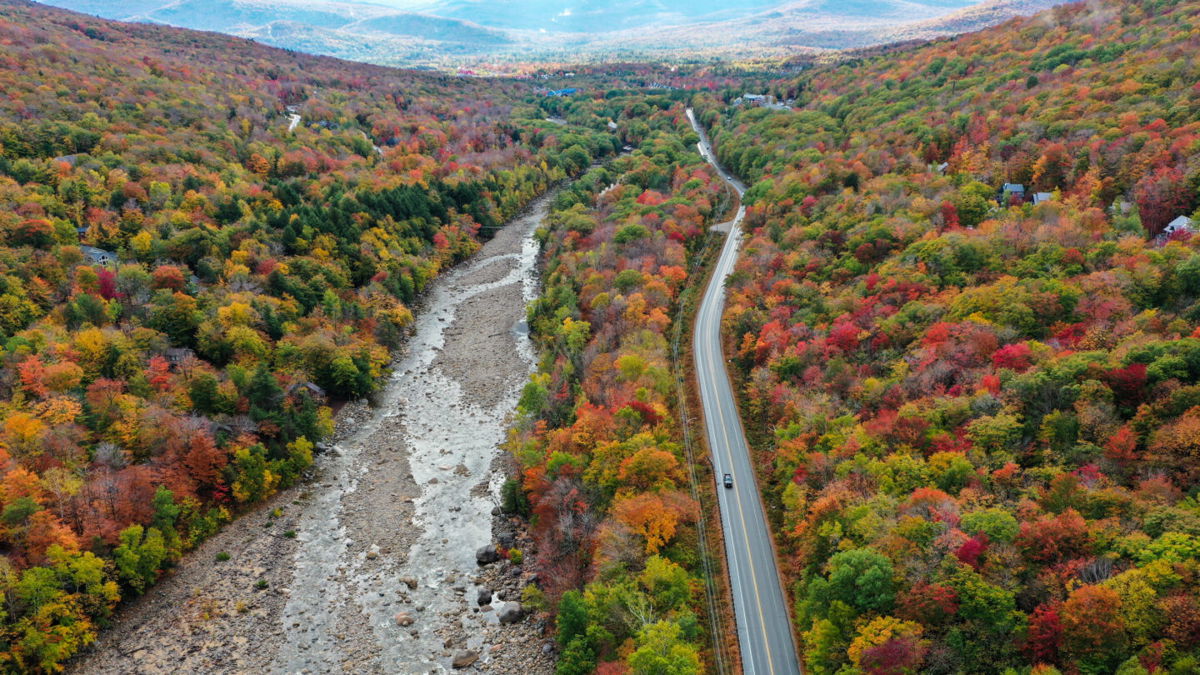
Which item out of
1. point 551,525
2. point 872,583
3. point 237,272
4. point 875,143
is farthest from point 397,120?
point 872,583

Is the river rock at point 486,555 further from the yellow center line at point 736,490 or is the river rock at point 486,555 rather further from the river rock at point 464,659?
the yellow center line at point 736,490

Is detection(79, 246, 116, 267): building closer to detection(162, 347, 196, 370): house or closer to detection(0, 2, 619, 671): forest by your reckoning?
detection(0, 2, 619, 671): forest

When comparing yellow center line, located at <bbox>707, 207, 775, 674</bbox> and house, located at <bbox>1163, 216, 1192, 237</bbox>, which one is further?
house, located at <bbox>1163, 216, 1192, 237</bbox>

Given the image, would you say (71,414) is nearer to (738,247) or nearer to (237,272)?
(237,272)

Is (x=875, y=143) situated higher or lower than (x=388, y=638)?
higher

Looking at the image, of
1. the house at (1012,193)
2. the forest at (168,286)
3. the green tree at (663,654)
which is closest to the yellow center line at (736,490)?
the green tree at (663,654)

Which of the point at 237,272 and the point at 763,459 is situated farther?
the point at 237,272

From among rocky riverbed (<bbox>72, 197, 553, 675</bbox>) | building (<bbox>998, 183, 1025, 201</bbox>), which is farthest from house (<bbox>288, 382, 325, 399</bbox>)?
building (<bbox>998, 183, 1025, 201</bbox>)
